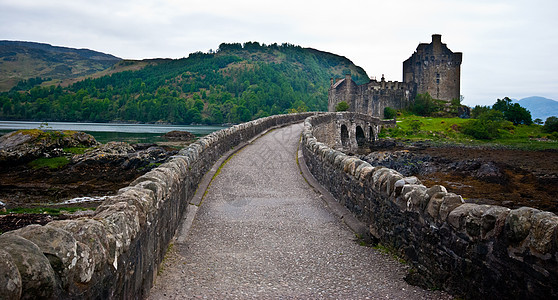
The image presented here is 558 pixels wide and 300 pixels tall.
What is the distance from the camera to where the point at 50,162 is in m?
23.2

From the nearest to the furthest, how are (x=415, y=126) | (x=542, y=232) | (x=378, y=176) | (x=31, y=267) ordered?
1. (x=31, y=267)
2. (x=542, y=232)
3. (x=378, y=176)
4. (x=415, y=126)

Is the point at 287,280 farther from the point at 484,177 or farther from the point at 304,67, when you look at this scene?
the point at 304,67

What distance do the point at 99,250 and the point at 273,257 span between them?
336cm

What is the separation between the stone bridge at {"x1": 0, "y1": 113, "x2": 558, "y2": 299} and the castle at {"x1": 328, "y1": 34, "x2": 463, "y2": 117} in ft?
199

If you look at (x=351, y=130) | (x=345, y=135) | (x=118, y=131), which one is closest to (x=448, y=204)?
(x=345, y=135)

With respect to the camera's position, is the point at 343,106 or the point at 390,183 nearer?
the point at 390,183

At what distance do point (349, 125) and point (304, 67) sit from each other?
158 m

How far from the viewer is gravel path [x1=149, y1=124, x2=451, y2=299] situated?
16.0 ft

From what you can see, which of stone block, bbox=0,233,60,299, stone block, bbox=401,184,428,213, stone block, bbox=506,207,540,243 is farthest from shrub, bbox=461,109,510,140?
stone block, bbox=0,233,60,299

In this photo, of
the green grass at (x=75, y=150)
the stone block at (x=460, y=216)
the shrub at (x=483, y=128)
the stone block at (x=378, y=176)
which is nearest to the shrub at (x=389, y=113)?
the shrub at (x=483, y=128)

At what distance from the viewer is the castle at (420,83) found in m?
69.2

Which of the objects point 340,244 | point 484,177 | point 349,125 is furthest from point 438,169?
point 340,244

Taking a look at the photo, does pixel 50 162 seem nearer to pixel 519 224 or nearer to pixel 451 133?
pixel 519 224

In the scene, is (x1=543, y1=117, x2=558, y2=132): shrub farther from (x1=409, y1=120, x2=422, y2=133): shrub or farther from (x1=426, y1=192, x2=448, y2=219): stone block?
(x1=426, y1=192, x2=448, y2=219): stone block
